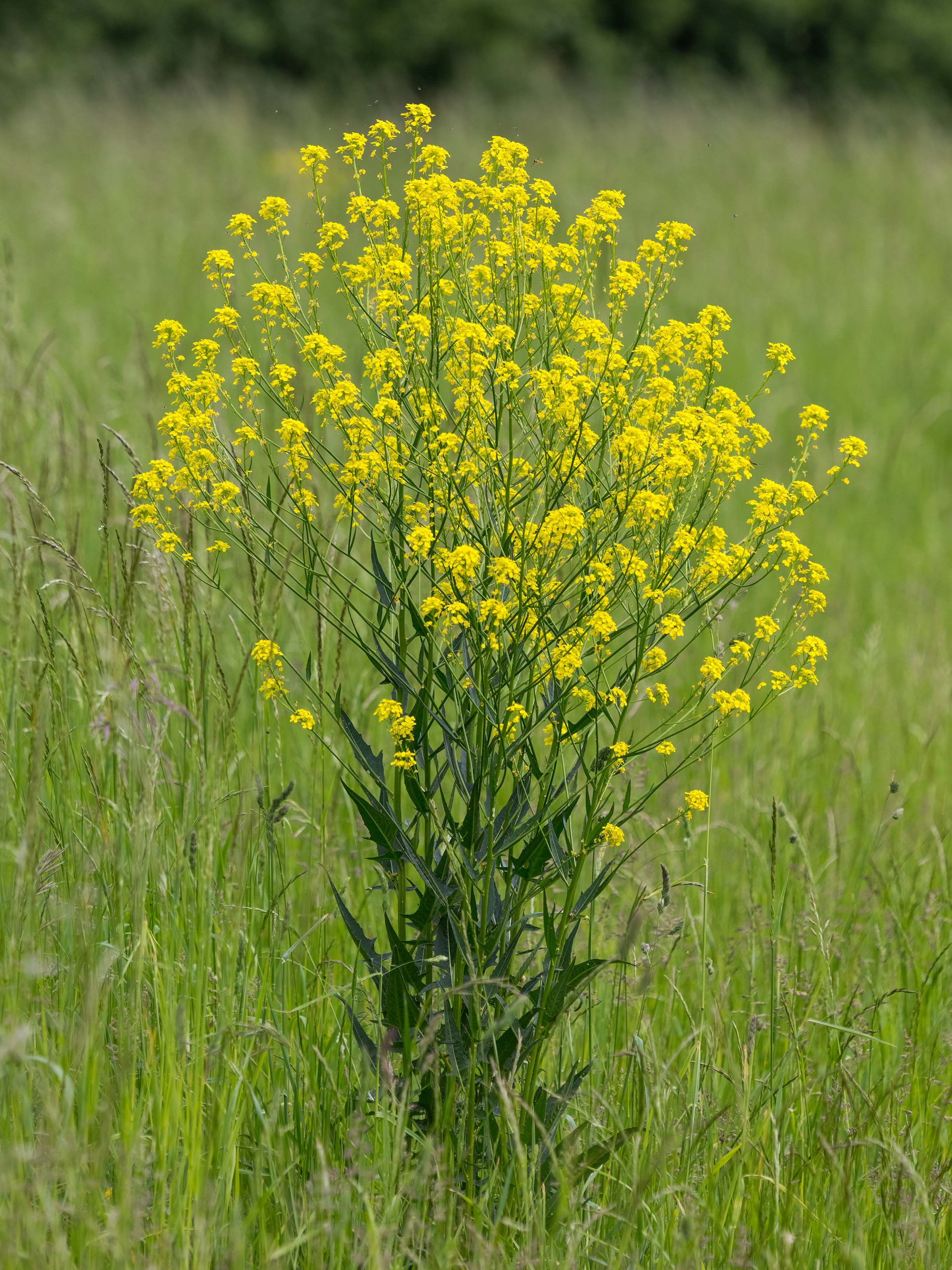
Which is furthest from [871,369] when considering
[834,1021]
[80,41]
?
[80,41]

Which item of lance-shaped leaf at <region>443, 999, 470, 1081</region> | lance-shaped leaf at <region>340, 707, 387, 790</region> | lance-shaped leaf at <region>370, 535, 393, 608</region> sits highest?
lance-shaped leaf at <region>370, 535, 393, 608</region>

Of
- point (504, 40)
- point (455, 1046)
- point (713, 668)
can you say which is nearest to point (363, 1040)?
point (455, 1046)

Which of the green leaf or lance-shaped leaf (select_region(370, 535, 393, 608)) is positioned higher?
lance-shaped leaf (select_region(370, 535, 393, 608))

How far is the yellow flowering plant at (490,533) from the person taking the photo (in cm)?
171

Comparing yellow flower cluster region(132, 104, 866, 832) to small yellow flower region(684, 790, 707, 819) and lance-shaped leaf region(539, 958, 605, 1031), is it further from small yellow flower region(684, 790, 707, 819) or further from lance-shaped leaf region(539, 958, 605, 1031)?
lance-shaped leaf region(539, 958, 605, 1031)

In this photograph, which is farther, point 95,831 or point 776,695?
point 95,831

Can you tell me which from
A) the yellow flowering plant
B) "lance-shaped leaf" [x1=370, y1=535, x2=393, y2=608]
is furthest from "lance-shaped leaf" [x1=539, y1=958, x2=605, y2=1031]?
"lance-shaped leaf" [x1=370, y1=535, x2=393, y2=608]

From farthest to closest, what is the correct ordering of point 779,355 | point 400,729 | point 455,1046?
point 779,355
point 455,1046
point 400,729

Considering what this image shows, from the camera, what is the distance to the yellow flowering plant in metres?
1.71

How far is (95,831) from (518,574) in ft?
3.19

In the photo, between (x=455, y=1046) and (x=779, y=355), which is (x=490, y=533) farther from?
(x=455, y=1046)

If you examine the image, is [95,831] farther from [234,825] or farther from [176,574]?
[176,574]

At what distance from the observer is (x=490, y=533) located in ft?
5.85

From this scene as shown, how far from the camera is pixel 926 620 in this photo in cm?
477
